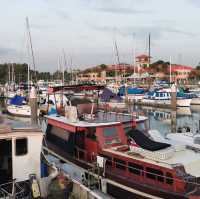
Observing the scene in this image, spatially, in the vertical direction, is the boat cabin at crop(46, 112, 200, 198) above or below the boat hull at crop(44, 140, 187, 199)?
above

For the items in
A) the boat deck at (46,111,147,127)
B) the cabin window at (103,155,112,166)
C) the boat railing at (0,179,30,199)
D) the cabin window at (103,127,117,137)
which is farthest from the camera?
the boat deck at (46,111,147,127)

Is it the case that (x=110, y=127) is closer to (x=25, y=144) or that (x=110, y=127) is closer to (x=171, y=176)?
(x=171, y=176)

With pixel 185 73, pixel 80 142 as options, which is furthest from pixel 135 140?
pixel 185 73

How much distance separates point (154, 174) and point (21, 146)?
4.64 m

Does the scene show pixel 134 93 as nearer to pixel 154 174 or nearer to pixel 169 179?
pixel 154 174

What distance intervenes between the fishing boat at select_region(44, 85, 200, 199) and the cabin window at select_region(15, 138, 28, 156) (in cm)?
382

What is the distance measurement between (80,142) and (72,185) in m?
4.88

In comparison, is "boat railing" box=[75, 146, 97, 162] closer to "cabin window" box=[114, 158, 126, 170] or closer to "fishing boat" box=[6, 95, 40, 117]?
"cabin window" box=[114, 158, 126, 170]

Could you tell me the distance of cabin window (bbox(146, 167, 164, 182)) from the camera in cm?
1182

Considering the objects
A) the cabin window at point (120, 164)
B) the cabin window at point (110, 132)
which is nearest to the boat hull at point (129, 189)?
the cabin window at point (120, 164)

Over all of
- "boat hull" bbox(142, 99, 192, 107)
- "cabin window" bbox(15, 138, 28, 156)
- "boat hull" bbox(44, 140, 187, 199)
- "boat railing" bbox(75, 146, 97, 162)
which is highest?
"cabin window" bbox(15, 138, 28, 156)

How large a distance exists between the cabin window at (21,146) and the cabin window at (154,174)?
441 centimetres

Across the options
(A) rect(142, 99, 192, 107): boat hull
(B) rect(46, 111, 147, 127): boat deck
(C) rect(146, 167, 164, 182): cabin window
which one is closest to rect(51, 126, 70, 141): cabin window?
(B) rect(46, 111, 147, 127): boat deck

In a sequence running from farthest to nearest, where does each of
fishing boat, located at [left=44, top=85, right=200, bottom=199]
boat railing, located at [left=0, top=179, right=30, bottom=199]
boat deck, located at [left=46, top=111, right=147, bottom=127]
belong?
boat deck, located at [left=46, top=111, right=147, bottom=127] → fishing boat, located at [left=44, top=85, right=200, bottom=199] → boat railing, located at [left=0, top=179, right=30, bottom=199]
